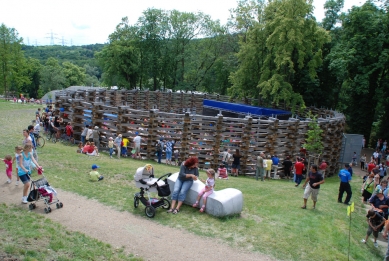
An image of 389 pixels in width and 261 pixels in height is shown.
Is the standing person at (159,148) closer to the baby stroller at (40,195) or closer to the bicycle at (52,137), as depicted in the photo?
the bicycle at (52,137)

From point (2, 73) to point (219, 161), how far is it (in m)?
47.7

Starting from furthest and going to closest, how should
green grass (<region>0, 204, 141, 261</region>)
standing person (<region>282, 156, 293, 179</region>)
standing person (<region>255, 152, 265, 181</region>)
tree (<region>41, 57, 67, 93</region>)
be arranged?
1. tree (<region>41, 57, 67, 93</region>)
2. standing person (<region>282, 156, 293, 179</region>)
3. standing person (<region>255, 152, 265, 181</region>)
4. green grass (<region>0, 204, 141, 261</region>)

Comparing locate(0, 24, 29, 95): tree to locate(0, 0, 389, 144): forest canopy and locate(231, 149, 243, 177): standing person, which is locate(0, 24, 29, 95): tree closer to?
locate(0, 0, 389, 144): forest canopy

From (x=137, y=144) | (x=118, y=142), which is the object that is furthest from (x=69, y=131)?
(x=137, y=144)

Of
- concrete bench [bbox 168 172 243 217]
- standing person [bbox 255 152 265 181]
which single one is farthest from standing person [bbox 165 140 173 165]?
concrete bench [bbox 168 172 243 217]

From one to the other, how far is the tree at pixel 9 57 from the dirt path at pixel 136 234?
48.7m

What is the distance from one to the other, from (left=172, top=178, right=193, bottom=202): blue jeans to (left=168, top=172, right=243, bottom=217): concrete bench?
0.25m

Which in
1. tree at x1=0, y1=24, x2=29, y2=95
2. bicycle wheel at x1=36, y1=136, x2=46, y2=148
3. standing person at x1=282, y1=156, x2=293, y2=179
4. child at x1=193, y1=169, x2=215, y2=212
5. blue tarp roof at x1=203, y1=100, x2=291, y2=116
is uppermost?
tree at x1=0, y1=24, x2=29, y2=95

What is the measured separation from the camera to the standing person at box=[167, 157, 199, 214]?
923 cm

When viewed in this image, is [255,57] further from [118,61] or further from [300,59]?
[118,61]

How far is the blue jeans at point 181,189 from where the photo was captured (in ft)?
30.4

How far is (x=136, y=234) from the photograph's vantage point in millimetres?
7879

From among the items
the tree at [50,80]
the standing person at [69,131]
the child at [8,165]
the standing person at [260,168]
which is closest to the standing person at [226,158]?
the standing person at [260,168]

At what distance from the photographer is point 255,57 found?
103 feet
